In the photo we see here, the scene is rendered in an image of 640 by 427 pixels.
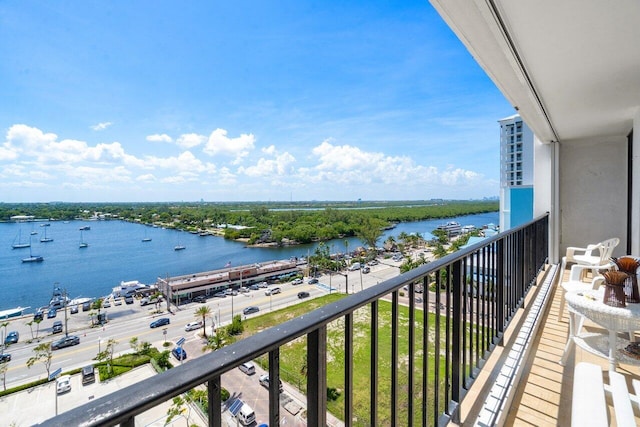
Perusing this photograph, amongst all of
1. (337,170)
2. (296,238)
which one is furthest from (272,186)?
(296,238)

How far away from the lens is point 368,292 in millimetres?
745

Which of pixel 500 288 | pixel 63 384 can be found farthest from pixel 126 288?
pixel 500 288

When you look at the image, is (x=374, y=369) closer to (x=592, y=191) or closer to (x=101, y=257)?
(x=592, y=191)

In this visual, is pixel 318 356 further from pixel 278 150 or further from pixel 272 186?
pixel 272 186

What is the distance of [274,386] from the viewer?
20.9 inches

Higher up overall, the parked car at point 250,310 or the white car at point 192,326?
the parked car at point 250,310

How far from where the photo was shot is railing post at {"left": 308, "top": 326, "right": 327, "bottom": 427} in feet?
1.98

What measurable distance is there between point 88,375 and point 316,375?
1484 centimetres

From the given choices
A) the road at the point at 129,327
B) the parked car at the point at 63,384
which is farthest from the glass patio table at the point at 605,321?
the parked car at the point at 63,384

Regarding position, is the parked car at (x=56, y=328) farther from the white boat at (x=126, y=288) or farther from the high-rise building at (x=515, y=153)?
the high-rise building at (x=515, y=153)

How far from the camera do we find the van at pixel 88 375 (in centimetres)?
1080

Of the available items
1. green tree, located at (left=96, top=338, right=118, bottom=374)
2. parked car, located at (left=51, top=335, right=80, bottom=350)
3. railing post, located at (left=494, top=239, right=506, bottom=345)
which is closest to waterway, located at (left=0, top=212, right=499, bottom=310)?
parked car, located at (left=51, top=335, right=80, bottom=350)

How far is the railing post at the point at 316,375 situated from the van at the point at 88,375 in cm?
1434

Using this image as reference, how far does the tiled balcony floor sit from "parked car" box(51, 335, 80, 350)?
19019mm
